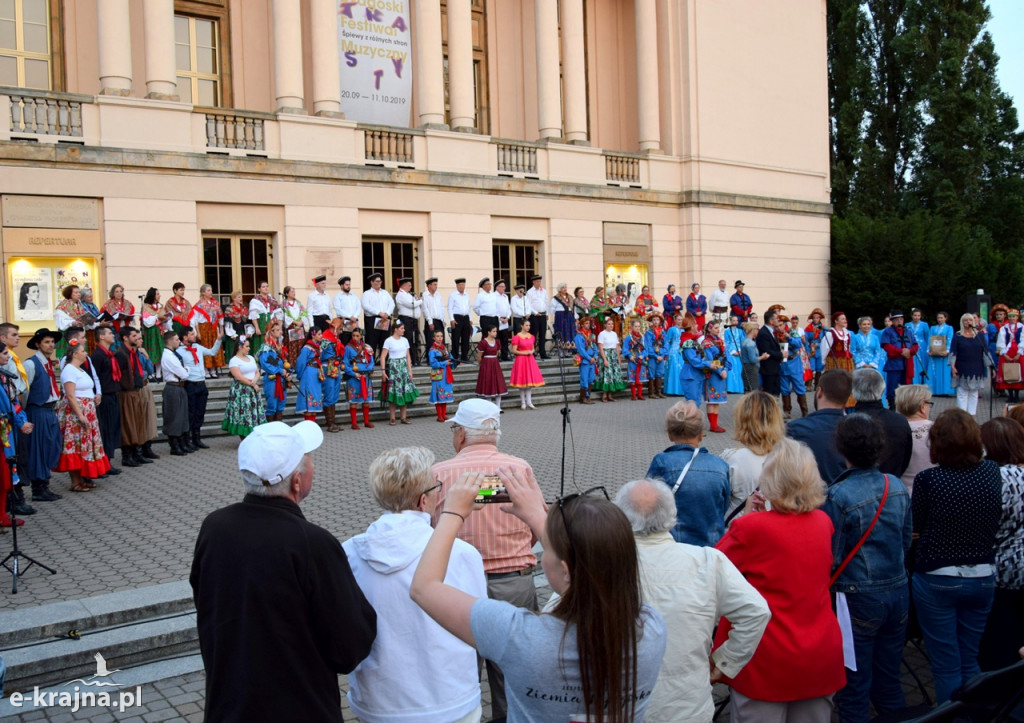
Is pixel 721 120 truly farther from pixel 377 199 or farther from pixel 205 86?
pixel 205 86

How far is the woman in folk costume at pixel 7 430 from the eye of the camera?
845 cm

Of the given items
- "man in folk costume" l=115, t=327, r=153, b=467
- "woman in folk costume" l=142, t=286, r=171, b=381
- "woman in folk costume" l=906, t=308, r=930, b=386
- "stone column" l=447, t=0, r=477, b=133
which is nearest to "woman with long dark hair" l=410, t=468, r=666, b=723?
"man in folk costume" l=115, t=327, r=153, b=467

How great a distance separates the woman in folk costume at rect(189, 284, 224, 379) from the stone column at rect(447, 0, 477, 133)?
942 centimetres

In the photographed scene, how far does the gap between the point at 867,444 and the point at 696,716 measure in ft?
5.57

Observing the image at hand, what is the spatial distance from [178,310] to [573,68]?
15.0m

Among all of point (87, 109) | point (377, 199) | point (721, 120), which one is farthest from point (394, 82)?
point (721, 120)

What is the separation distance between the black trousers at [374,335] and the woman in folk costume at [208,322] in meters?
3.41

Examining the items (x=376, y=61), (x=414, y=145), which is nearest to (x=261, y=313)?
(x=414, y=145)

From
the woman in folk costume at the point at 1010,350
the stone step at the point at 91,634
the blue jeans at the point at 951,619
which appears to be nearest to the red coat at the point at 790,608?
the blue jeans at the point at 951,619

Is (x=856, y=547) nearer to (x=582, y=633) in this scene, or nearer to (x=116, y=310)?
(x=582, y=633)

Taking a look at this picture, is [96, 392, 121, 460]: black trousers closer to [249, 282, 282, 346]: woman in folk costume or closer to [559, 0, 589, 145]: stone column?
[249, 282, 282, 346]: woman in folk costume

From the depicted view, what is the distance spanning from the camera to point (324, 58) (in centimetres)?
2180

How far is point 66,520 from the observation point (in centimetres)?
927

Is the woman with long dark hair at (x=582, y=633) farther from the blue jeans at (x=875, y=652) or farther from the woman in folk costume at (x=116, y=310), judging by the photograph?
the woman in folk costume at (x=116, y=310)
